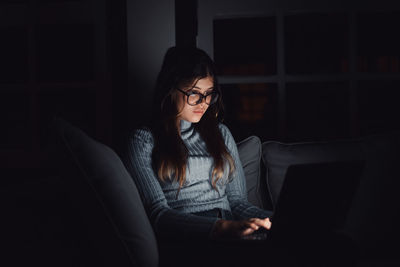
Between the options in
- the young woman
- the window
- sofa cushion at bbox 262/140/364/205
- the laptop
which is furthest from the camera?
the window

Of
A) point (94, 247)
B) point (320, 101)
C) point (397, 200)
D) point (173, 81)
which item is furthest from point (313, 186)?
point (320, 101)

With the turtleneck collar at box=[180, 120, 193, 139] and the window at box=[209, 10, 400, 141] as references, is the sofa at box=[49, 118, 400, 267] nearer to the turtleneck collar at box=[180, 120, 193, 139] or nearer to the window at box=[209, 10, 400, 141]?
the turtleneck collar at box=[180, 120, 193, 139]

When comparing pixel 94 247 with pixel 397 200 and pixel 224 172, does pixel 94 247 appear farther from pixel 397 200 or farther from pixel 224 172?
pixel 397 200

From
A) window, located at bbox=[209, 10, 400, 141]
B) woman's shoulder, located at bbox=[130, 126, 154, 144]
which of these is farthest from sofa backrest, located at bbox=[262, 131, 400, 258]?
window, located at bbox=[209, 10, 400, 141]

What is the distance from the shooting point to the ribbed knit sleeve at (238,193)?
4.70 feet

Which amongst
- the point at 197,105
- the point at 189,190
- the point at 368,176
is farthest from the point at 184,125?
the point at 368,176

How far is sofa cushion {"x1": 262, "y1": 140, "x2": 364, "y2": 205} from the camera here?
1.64 meters

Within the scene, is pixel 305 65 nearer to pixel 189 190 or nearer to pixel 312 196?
pixel 189 190

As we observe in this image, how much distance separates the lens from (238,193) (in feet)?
5.02

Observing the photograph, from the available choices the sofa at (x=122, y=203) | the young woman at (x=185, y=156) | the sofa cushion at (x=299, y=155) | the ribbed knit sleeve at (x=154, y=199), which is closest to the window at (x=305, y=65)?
the sofa cushion at (x=299, y=155)

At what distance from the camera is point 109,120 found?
205 centimetres

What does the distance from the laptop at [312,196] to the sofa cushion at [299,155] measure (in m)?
0.63

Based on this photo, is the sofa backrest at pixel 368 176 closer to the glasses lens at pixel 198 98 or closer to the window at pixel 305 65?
the glasses lens at pixel 198 98

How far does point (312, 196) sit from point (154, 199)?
1.74ft
